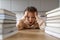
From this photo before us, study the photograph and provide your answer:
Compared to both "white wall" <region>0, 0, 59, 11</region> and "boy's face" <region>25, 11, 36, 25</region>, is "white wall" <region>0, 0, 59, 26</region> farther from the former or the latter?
"boy's face" <region>25, 11, 36, 25</region>

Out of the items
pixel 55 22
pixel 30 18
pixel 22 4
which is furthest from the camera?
pixel 22 4

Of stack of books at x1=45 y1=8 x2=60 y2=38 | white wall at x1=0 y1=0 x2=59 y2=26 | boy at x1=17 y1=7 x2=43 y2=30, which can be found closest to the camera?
stack of books at x1=45 y1=8 x2=60 y2=38

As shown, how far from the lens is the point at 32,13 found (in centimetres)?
236

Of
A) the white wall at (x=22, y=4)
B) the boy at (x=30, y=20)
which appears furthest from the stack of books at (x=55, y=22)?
the white wall at (x=22, y=4)

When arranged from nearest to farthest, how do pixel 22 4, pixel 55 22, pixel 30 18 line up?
1. pixel 55 22
2. pixel 30 18
3. pixel 22 4

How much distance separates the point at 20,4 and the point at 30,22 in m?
1.35

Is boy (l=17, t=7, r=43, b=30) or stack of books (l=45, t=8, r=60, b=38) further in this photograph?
boy (l=17, t=7, r=43, b=30)

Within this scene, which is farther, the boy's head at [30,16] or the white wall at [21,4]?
the white wall at [21,4]

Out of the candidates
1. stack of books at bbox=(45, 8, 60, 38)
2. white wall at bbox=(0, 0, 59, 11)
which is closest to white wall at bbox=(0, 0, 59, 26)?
white wall at bbox=(0, 0, 59, 11)

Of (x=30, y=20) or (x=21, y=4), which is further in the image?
(x=21, y=4)

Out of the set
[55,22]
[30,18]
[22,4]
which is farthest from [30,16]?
[55,22]

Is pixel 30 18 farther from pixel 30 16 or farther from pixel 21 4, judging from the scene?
pixel 21 4

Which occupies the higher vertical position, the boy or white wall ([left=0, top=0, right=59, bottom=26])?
white wall ([left=0, top=0, right=59, bottom=26])

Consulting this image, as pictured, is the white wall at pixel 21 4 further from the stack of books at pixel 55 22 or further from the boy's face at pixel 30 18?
the stack of books at pixel 55 22
